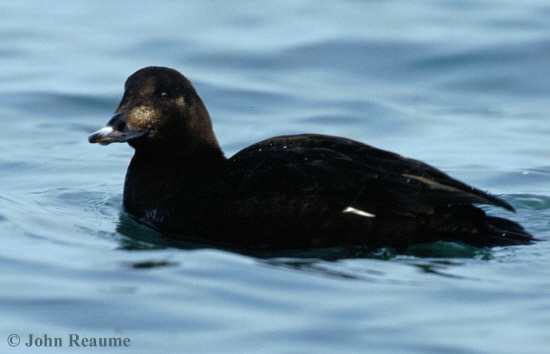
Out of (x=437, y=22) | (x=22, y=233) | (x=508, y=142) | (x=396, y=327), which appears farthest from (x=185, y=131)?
(x=437, y=22)

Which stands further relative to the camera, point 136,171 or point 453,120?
point 453,120

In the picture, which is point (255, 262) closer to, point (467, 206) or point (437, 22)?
point (467, 206)

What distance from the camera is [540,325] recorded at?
4734 millimetres

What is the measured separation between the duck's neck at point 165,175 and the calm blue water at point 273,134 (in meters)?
0.21

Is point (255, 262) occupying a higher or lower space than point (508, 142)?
lower

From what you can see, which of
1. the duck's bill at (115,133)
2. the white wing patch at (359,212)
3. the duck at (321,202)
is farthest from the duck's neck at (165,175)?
the white wing patch at (359,212)

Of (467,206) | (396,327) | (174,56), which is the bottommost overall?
A: (396,327)

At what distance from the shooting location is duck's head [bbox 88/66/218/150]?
661cm

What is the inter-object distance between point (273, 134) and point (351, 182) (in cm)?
395

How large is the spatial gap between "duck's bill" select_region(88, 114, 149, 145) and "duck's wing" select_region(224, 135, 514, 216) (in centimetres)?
70

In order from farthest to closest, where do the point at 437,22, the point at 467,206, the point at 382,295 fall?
the point at 437,22
the point at 467,206
the point at 382,295

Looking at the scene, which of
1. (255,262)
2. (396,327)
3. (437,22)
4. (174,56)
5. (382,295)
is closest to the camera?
(396,327)

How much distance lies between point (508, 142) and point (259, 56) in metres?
3.53

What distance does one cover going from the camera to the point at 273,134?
986cm
